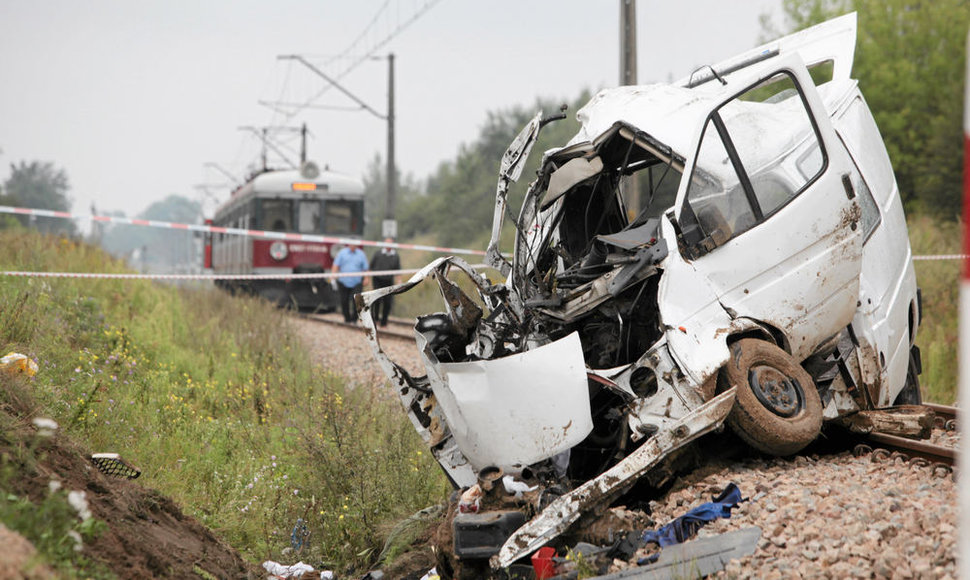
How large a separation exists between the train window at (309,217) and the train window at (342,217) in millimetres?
187

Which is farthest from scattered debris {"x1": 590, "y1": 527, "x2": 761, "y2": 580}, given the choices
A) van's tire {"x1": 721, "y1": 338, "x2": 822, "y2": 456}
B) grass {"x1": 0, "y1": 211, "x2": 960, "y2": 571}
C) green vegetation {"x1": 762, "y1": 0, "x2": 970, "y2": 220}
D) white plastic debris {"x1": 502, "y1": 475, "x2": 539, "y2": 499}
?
green vegetation {"x1": 762, "y1": 0, "x2": 970, "y2": 220}

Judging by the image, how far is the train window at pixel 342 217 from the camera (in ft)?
73.4

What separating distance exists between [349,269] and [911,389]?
11.6m

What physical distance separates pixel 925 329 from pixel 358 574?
9336 millimetres

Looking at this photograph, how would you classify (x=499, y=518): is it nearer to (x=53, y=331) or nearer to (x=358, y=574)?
(x=358, y=574)

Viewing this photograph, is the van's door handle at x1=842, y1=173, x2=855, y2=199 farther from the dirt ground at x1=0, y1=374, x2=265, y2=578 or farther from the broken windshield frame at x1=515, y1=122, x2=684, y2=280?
the dirt ground at x1=0, y1=374, x2=265, y2=578

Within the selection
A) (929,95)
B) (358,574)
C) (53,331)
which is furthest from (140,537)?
(929,95)

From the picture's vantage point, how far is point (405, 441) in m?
6.82

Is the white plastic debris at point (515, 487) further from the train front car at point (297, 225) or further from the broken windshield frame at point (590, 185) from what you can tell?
the train front car at point (297, 225)

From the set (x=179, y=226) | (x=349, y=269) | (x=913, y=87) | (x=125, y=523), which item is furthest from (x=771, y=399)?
(x=913, y=87)

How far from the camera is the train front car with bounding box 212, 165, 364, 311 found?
2131cm

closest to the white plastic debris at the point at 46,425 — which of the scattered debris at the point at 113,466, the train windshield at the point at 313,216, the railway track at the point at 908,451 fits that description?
the scattered debris at the point at 113,466

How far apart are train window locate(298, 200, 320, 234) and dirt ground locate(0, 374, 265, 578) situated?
1693 cm

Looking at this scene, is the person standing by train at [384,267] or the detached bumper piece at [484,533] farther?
the person standing by train at [384,267]
